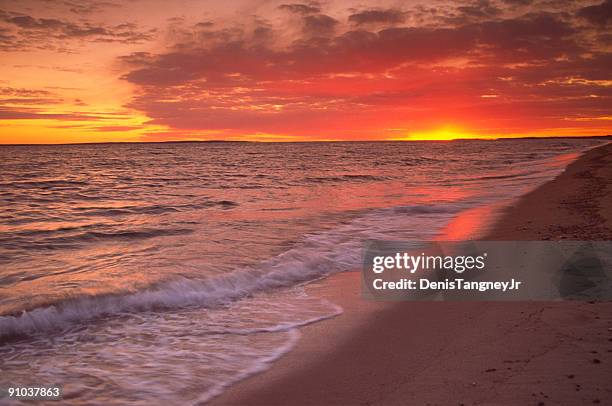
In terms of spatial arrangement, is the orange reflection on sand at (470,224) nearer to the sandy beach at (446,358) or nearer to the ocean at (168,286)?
the ocean at (168,286)

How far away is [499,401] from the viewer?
3297 mm

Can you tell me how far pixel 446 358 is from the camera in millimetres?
4184

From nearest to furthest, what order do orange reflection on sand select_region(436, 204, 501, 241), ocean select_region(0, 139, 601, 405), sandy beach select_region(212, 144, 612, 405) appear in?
1. sandy beach select_region(212, 144, 612, 405)
2. ocean select_region(0, 139, 601, 405)
3. orange reflection on sand select_region(436, 204, 501, 241)

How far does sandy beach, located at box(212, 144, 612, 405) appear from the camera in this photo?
348cm

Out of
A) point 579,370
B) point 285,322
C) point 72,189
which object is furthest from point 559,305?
point 72,189

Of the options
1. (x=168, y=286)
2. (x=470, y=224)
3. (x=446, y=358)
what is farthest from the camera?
(x=470, y=224)

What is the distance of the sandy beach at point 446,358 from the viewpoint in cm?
348

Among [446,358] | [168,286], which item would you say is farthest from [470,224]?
[446,358]

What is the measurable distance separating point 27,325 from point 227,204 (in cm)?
1243

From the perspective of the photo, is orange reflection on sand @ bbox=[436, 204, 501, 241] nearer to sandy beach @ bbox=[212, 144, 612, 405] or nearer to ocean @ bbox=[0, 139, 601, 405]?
ocean @ bbox=[0, 139, 601, 405]

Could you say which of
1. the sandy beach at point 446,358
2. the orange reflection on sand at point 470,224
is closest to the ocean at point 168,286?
the orange reflection on sand at point 470,224

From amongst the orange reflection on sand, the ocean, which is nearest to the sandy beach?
→ the ocean

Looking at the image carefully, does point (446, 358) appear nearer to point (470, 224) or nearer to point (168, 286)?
point (168, 286)

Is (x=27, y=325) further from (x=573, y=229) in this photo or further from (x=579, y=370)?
(x=573, y=229)
